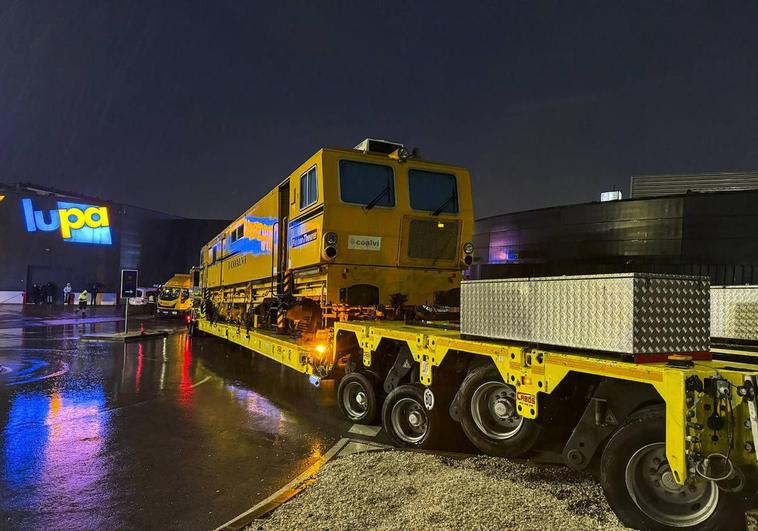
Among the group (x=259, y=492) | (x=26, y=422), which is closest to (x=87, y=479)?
(x=259, y=492)

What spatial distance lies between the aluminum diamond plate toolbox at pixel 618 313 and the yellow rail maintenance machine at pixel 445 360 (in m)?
0.08

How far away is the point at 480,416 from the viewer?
4.98 metres

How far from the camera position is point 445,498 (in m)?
3.98

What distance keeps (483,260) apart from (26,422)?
27.8 metres

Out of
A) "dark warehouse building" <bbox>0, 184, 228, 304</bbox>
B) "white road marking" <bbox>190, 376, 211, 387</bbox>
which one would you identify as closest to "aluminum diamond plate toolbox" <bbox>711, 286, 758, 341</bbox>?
"white road marking" <bbox>190, 376, 211, 387</bbox>

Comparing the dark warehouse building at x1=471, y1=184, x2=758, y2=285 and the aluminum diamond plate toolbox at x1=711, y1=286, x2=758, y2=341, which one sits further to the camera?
the dark warehouse building at x1=471, y1=184, x2=758, y2=285

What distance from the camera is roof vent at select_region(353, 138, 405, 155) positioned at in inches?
329

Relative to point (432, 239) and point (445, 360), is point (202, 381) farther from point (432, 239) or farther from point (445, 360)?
point (445, 360)

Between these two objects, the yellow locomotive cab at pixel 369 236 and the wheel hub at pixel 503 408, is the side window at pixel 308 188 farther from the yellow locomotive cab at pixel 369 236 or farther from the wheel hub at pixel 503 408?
the wheel hub at pixel 503 408

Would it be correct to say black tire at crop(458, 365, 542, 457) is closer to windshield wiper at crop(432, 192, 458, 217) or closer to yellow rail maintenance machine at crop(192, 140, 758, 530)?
yellow rail maintenance machine at crop(192, 140, 758, 530)

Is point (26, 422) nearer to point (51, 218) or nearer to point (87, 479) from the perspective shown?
point (87, 479)

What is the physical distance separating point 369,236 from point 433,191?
1469 millimetres

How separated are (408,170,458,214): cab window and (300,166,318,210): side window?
5.05 ft

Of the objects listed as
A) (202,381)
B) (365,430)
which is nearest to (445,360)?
(365,430)
